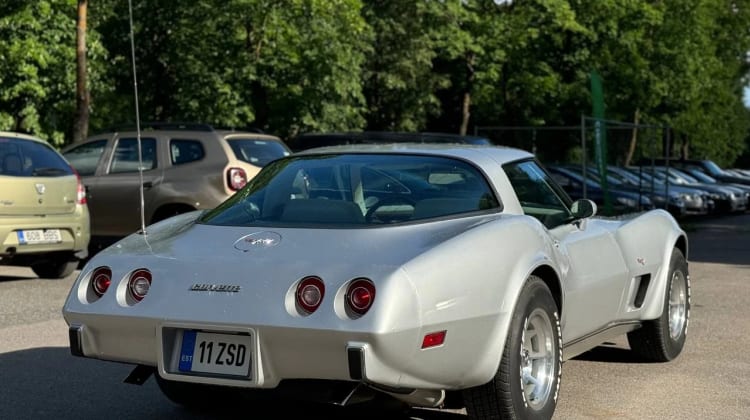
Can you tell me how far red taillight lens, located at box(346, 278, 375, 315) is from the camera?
4.25m

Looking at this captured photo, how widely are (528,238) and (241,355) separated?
4.74 feet

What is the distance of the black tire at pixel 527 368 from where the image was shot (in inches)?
185

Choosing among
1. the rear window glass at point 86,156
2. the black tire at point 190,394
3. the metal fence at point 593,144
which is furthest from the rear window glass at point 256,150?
the black tire at point 190,394

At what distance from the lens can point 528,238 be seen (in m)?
5.07

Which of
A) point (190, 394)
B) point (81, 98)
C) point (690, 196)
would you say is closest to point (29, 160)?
point (190, 394)

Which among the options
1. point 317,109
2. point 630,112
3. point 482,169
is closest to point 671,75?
point 630,112

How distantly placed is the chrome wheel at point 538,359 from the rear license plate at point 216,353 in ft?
4.13

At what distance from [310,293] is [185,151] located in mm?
9443

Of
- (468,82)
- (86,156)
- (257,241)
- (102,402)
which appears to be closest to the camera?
(257,241)

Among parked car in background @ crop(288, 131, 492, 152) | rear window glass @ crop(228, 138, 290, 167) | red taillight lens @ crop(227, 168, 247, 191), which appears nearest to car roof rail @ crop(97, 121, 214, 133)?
rear window glass @ crop(228, 138, 290, 167)

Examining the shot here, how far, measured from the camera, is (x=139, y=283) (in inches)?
184

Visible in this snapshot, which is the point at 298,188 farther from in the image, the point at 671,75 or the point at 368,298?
the point at 671,75

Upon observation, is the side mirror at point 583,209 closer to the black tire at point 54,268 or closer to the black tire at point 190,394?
the black tire at point 190,394

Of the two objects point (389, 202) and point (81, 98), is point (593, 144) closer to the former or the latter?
point (81, 98)
